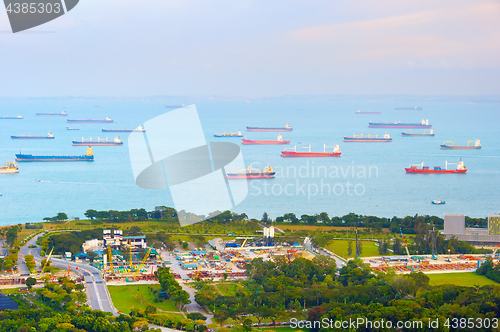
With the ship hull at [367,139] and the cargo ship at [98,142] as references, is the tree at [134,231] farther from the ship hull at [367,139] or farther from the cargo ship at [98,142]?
the ship hull at [367,139]

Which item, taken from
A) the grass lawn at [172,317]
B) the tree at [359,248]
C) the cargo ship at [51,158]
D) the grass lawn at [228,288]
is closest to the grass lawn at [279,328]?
the grass lawn at [172,317]

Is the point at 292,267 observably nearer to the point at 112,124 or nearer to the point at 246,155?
the point at 246,155

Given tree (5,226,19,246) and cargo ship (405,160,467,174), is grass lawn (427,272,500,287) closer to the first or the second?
tree (5,226,19,246)

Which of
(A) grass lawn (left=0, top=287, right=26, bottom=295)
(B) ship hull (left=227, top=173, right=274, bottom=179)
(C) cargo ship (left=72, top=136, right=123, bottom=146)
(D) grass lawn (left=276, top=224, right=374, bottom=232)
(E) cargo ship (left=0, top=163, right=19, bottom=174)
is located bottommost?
(A) grass lawn (left=0, top=287, right=26, bottom=295)

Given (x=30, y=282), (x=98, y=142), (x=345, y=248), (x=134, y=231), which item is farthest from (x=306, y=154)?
(x=30, y=282)

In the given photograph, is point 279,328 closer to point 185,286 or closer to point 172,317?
point 172,317

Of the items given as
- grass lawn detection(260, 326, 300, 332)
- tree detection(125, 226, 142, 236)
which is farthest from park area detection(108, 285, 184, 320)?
tree detection(125, 226, 142, 236)

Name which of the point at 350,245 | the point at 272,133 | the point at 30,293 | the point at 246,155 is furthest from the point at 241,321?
the point at 272,133
